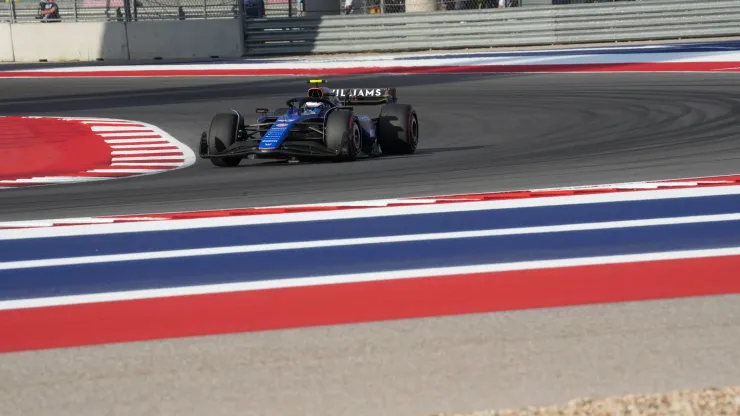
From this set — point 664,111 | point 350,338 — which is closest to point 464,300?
point 350,338

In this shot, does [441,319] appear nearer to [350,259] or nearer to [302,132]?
[350,259]

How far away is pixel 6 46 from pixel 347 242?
28234mm

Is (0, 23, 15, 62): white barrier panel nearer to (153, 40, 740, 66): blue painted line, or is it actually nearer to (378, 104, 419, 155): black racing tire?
(153, 40, 740, 66): blue painted line

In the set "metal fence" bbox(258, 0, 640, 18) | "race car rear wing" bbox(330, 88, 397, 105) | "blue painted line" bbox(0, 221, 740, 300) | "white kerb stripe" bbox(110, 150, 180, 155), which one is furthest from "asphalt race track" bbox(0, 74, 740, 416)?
"metal fence" bbox(258, 0, 640, 18)

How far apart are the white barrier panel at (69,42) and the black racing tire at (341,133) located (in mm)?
21545

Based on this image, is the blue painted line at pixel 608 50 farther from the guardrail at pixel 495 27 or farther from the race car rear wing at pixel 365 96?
the race car rear wing at pixel 365 96

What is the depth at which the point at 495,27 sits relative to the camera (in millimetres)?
31219

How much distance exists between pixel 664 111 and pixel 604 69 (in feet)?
25.5

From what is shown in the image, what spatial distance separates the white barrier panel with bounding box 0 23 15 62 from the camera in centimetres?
3366

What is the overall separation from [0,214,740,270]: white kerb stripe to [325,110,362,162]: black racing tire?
434cm

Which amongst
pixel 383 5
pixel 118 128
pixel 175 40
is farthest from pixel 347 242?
pixel 383 5

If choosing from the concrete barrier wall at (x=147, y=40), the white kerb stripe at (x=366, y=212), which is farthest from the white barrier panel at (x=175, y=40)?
the white kerb stripe at (x=366, y=212)

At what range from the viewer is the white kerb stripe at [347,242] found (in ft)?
23.6

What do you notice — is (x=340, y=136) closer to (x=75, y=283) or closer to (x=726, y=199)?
(x=726, y=199)
